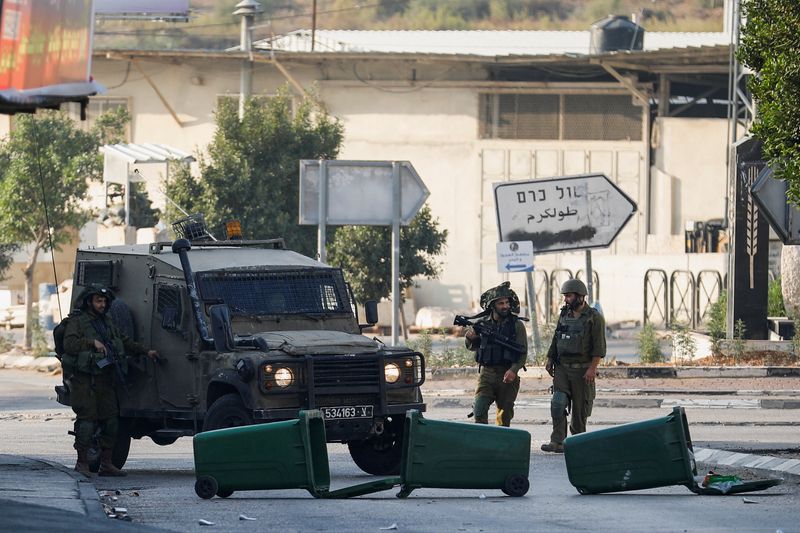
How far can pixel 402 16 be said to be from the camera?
124 meters

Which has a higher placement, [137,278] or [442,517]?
[137,278]

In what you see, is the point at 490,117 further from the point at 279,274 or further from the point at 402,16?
the point at 402,16

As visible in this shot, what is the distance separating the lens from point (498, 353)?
1482 cm

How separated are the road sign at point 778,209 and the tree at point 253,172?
53.1ft

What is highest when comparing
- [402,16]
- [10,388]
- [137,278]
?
[402,16]

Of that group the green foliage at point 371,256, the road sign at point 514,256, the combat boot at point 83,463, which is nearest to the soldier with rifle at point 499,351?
the combat boot at point 83,463

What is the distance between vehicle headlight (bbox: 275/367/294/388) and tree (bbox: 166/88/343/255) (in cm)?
2319

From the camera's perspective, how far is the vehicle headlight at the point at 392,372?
42.7ft

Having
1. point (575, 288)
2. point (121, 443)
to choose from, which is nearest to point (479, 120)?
point (575, 288)

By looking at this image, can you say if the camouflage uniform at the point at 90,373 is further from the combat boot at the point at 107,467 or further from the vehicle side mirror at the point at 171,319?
the vehicle side mirror at the point at 171,319

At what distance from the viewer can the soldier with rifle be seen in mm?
14820

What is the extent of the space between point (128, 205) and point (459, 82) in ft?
56.6

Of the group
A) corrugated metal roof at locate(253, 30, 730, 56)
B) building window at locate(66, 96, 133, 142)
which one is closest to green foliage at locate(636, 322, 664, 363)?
building window at locate(66, 96, 133, 142)

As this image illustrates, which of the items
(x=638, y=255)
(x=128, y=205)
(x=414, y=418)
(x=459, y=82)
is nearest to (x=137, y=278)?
(x=414, y=418)
